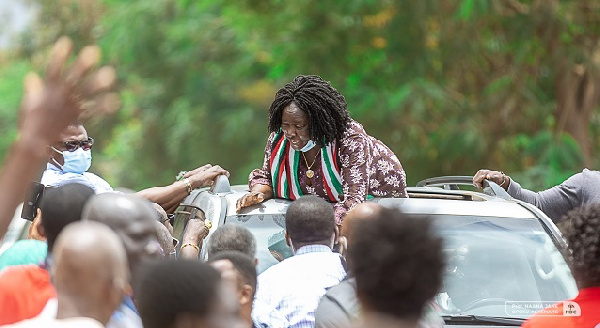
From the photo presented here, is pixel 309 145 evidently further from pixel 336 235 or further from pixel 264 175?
pixel 336 235

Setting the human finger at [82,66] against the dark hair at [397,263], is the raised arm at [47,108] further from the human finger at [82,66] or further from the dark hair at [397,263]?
the dark hair at [397,263]

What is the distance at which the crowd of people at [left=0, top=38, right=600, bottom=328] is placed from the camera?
293 cm

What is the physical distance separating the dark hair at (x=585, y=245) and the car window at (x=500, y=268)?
1477 millimetres

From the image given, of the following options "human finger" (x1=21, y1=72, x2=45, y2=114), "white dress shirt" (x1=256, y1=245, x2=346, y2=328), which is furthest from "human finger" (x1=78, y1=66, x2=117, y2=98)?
"white dress shirt" (x1=256, y1=245, x2=346, y2=328)

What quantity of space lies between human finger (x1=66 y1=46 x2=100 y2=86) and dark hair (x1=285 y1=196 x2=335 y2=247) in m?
2.45

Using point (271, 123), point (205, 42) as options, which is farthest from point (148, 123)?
point (271, 123)

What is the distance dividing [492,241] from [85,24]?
2288 centimetres

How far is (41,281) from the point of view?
392 centimetres

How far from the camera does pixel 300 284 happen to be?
16.1ft

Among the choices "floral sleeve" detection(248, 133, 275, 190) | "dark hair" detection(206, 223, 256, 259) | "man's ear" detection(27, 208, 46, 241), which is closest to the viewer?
"man's ear" detection(27, 208, 46, 241)

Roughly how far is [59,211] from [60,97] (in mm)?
1310

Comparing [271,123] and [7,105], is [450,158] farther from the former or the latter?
[7,105]

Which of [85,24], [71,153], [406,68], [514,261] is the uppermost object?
[85,24]

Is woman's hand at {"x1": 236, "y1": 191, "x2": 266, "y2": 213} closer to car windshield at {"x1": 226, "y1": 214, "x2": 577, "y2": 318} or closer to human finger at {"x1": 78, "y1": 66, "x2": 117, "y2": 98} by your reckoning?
car windshield at {"x1": 226, "y1": 214, "x2": 577, "y2": 318}
